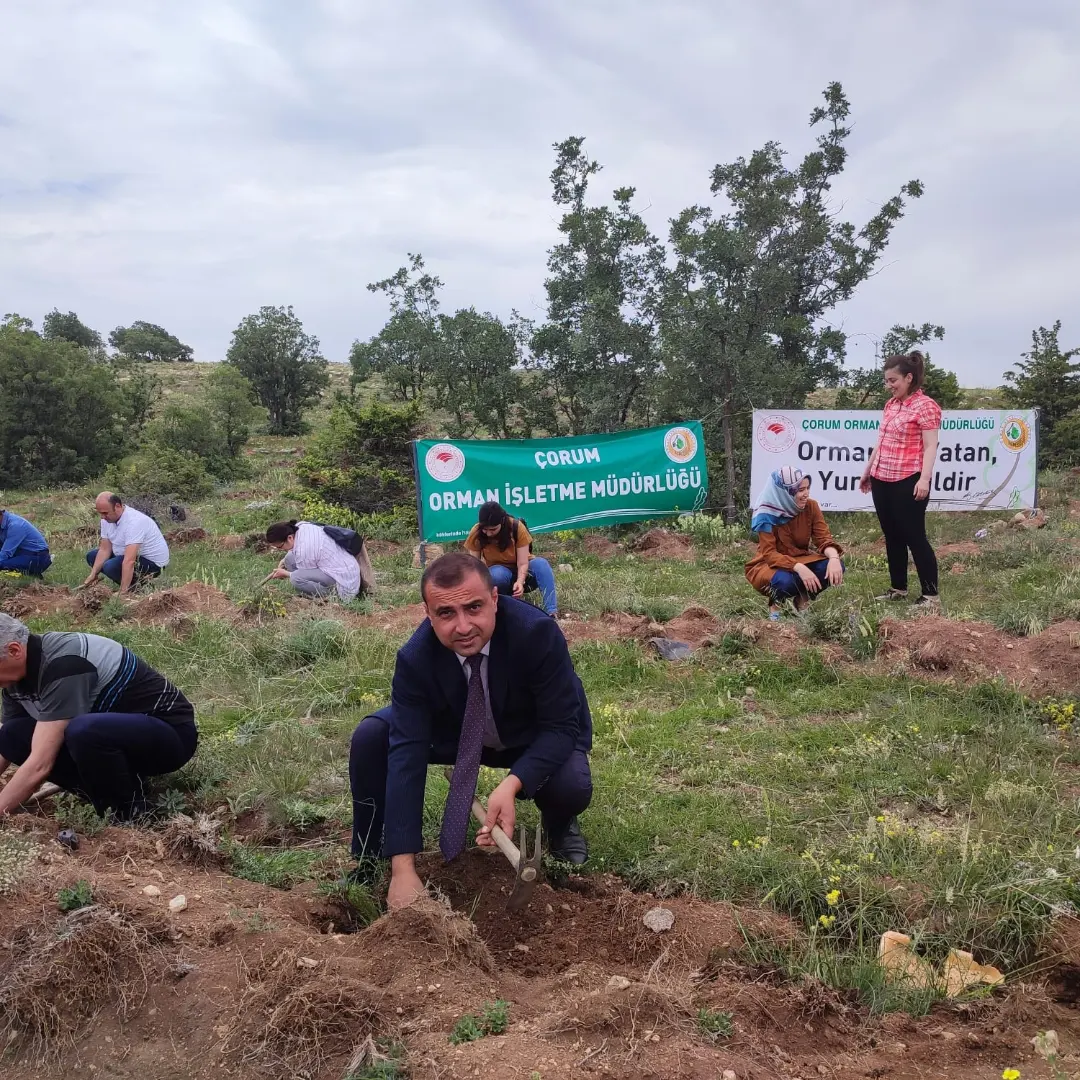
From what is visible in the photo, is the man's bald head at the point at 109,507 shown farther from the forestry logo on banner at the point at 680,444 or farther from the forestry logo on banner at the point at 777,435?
the forestry logo on banner at the point at 777,435

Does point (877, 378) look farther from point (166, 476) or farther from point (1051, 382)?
point (166, 476)

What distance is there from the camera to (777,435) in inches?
410

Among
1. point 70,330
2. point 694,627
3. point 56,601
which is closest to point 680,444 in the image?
A: point 694,627

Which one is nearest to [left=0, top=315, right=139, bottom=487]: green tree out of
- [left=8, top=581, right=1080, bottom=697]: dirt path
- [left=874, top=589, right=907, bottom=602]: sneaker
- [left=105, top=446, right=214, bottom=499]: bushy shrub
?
[left=105, top=446, right=214, bottom=499]: bushy shrub

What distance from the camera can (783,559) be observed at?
6223 millimetres

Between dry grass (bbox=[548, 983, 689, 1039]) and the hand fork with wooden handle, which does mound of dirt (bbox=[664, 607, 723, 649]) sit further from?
dry grass (bbox=[548, 983, 689, 1039])

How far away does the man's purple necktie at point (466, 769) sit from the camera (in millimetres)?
2799

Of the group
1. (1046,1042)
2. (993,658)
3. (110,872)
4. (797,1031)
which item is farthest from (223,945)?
(993,658)

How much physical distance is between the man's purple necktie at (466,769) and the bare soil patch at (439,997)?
0.28 m

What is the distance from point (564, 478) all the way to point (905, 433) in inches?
189

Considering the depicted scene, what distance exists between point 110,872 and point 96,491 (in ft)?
55.1

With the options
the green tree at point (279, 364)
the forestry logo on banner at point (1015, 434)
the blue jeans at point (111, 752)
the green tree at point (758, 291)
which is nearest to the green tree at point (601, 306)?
the green tree at point (758, 291)

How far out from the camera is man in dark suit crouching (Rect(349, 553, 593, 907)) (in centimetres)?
271

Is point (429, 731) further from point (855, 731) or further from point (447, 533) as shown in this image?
point (447, 533)
